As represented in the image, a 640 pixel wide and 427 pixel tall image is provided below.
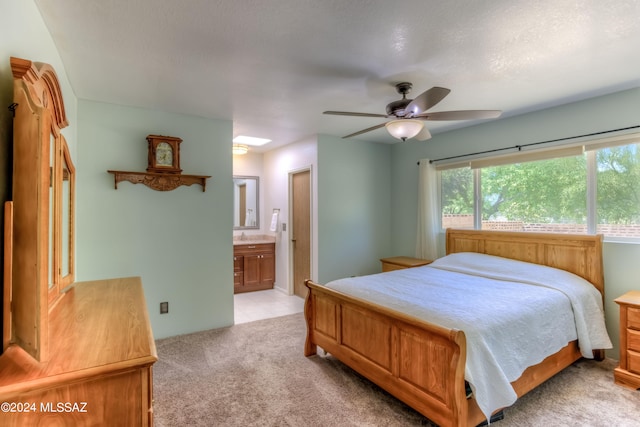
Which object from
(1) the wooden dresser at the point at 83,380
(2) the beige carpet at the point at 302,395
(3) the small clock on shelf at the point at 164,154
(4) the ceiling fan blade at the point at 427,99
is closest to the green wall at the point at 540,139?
(2) the beige carpet at the point at 302,395

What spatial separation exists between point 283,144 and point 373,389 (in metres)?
3.72

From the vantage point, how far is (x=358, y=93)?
2.80m

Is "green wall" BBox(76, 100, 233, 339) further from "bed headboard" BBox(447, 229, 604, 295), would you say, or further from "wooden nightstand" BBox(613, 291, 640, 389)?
"wooden nightstand" BBox(613, 291, 640, 389)

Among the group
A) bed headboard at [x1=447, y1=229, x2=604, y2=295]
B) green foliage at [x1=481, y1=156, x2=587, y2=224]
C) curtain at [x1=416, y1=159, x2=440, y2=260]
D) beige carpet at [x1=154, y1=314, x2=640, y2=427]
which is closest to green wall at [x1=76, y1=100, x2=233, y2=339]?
beige carpet at [x1=154, y1=314, x2=640, y2=427]

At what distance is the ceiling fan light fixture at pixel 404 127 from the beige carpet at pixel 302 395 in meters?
1.98

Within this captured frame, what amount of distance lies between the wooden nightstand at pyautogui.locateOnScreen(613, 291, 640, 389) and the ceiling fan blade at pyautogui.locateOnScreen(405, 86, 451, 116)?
84.2 inches

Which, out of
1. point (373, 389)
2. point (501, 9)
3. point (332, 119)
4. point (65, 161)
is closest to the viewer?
point (501, 9)

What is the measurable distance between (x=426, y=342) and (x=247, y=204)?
4.44 meters

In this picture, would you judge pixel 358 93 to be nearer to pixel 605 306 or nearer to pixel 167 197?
pixel 167 197

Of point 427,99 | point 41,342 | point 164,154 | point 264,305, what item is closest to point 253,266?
point 264,305

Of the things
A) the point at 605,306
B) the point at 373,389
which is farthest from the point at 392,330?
the point at 605,306

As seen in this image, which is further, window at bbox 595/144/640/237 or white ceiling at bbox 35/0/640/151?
window at bbox 595/144/640/237

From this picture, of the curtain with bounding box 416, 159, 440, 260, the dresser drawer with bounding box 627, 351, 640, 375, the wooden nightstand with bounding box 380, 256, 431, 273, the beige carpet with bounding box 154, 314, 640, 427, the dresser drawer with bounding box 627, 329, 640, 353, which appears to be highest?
the curtain with bounding box 416, 159, 440, 260

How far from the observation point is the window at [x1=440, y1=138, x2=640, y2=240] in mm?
2826
